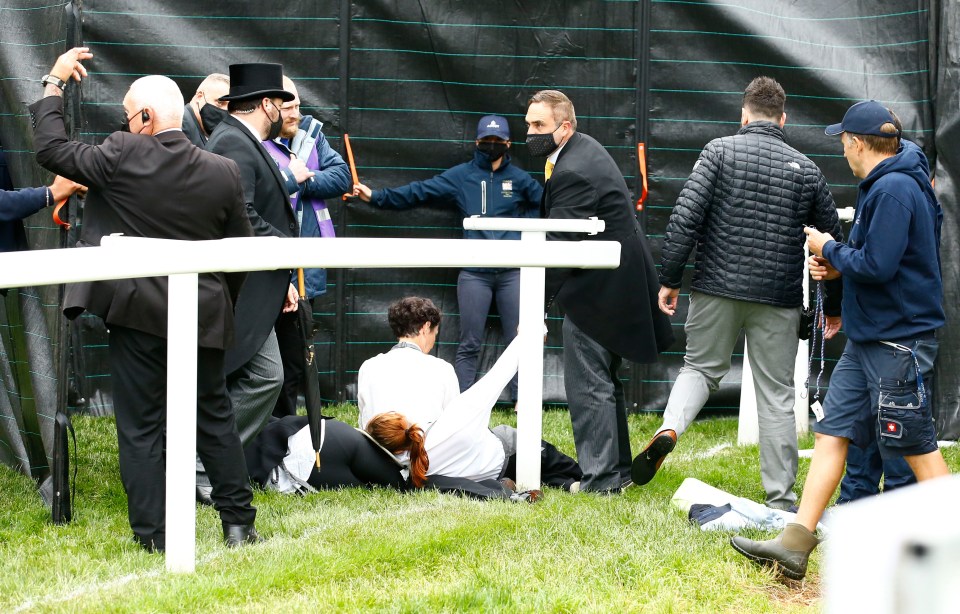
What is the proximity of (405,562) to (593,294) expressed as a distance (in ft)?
6.72

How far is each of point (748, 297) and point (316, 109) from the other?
10.8 ft

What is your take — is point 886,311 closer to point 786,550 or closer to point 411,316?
point 786,550

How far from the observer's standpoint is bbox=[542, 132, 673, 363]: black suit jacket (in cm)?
514

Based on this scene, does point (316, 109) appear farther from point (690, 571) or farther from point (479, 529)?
point (690, 571)

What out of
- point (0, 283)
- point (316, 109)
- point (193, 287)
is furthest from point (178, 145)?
point (316, 109)

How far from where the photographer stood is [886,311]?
3998 mm

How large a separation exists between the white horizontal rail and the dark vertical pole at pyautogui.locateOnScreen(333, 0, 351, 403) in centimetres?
343

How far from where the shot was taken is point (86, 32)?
685 centimetres

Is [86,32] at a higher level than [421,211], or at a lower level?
higher

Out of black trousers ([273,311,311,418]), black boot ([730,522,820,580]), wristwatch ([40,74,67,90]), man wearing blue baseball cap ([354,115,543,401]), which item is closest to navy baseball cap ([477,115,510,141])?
man wearing blue baseball cap ([354,115,543,401])

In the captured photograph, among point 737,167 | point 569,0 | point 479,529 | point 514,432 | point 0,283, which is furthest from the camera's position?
point 569,0

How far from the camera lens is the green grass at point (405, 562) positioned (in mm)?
3033

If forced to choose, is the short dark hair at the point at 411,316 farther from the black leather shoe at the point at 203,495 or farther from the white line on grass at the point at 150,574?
the white line on grass at the point at 150,574

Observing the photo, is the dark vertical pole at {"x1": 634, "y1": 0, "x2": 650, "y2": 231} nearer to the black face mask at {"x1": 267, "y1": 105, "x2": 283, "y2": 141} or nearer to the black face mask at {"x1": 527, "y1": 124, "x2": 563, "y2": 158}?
the black face mask at {"x1": 527, "y1": 124, "x2": 563, "y2": 158}
